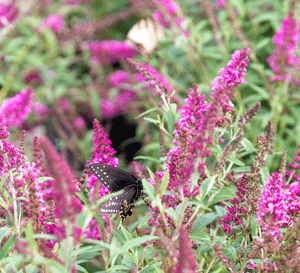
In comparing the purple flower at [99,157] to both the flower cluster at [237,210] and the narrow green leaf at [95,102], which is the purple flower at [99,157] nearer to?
the flower cluster at [237,210]

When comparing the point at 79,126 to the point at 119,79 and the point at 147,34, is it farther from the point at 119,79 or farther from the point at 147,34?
the point at 147,34

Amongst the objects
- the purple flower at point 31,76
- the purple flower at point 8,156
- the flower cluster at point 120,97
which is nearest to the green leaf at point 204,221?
the purple flower at point 8,156

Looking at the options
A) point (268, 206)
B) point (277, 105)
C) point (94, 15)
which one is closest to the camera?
point (268, 206)

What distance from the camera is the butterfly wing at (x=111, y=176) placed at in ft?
4.75

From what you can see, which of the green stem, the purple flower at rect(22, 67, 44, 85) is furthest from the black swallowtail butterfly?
the purple flower at rect(22, 67, 44, 85)

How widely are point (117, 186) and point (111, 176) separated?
9 cm

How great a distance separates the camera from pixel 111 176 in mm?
1518

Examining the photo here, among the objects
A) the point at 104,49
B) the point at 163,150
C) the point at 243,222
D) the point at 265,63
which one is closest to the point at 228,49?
the point at 265,63

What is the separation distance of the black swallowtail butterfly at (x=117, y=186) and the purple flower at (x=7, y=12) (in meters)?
2.76

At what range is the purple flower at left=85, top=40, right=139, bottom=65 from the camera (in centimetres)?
403

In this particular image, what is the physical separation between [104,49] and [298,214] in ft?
10.8

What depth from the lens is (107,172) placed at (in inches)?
58.9

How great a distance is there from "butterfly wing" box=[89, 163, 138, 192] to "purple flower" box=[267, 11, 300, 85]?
1.79 m

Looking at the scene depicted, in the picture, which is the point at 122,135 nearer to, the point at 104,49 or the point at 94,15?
the point at 104,49
